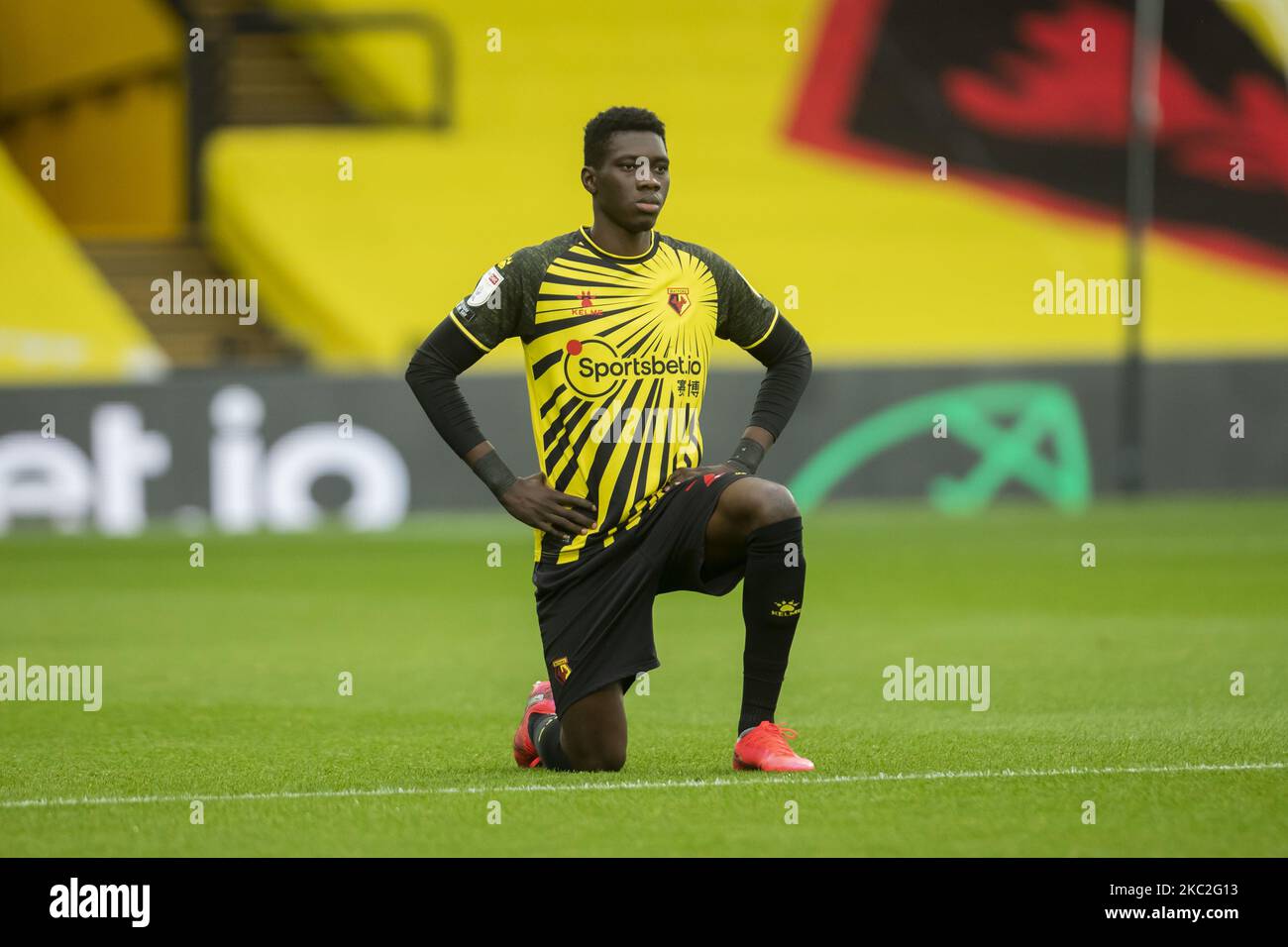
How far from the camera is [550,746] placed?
658 centimetres

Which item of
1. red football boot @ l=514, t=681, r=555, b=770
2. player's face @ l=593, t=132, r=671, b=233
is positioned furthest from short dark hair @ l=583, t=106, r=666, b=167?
red football boot @ l=514, t=681, r=555, b=770

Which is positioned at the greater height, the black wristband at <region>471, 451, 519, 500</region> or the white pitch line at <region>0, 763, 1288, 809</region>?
the black wristband at <region>471, 451, 519, 500</region>

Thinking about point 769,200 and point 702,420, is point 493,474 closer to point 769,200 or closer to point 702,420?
point 702,420

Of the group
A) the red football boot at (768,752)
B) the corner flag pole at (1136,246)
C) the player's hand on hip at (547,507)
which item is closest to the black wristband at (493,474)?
the player's hand on hip at (547,507)

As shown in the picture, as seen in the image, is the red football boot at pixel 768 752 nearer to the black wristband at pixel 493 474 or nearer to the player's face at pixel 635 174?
the black wristband at pixel 493 474

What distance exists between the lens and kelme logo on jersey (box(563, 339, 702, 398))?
21.3 feet

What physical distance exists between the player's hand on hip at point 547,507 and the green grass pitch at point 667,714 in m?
0.80

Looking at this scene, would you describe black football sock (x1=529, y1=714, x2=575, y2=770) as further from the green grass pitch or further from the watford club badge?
the watford club badge

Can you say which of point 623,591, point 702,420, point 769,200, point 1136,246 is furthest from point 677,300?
point 769,200

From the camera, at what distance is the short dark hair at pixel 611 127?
252 inches

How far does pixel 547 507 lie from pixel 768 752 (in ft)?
3.41

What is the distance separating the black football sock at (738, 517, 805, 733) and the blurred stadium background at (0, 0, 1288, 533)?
12.4 metres

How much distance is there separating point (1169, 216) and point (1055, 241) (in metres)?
2.04
